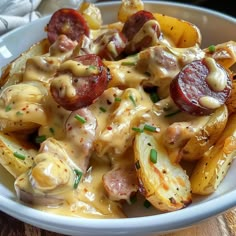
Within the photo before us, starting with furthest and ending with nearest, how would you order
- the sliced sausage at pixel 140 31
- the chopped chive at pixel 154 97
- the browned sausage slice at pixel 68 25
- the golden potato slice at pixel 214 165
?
1. the browned sausage slice at pixel 68 25
2. the sliced sausage at pixel 140 31
3. the chopped chive at pixel 154 97
4. the golden potato slice at pixel 214 165

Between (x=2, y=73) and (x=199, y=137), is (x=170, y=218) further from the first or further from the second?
(x=2, y=73)

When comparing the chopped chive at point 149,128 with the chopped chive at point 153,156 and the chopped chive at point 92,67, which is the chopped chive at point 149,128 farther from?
the chopped chive at point 92,67

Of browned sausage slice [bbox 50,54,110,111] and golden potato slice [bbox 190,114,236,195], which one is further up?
browned sausage slice [bbox 50,54,110,111]

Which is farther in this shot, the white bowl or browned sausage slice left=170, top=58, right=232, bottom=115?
browned sausage slice left=170, top=58, right=232, bottom=115

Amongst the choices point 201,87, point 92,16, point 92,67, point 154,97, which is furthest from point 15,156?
point 92,16

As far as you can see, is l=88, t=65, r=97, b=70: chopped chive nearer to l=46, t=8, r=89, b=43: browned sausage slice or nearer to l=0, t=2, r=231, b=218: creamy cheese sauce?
l=0, t=2, r=231, b=218: creamy cheese sauce

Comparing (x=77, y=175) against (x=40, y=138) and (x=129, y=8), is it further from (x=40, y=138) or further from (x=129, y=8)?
(x=129, y=8)

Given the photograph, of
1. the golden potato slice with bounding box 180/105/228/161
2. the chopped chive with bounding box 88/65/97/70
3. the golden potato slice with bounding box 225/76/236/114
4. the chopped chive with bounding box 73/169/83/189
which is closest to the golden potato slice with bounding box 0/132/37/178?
the chopped chive with bounding box 73/169/83/189

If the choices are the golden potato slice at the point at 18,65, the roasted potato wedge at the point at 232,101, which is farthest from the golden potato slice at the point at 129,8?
the roasted potato wedge at the point at 232,101
